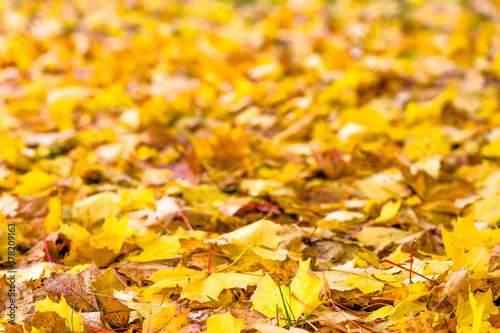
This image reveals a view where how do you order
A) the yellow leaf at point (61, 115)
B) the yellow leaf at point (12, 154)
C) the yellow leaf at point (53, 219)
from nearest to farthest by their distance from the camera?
the yellow leaf at point (53, 219) < the yellow leaf at point (12, 154) < the yellow leaf at point (61, 115)

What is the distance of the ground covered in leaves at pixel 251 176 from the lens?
2.74 ft

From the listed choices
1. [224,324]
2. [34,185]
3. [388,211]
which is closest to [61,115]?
[34,185]

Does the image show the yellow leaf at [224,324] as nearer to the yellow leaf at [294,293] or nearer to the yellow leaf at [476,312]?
the yellow leaf at [294,293]

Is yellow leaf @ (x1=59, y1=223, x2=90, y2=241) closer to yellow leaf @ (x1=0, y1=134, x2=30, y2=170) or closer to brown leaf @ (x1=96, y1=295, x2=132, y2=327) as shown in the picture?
brown leaf @ (x1=96, y1=295, x2=132, y2=327)

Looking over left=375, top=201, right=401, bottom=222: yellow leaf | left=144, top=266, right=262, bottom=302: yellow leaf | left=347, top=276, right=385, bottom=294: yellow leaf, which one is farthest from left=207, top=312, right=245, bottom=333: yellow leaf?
A: left=375, top=201, right=401, bottom=222: yellow leaf

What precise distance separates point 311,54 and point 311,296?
2.26 meters

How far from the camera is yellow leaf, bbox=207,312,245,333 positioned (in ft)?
2.37

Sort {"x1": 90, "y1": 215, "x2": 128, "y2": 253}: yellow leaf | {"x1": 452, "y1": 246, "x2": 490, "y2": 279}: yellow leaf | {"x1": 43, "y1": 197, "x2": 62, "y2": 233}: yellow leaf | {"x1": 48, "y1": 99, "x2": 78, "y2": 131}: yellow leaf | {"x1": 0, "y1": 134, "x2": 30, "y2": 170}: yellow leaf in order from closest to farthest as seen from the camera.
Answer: {"x1": 452, "y1": 246, "x2": 490, "y2": 279}: yellow leaf
{"x1": 90, "y1": 215, "x2": 128, "y2": 253}: yellow leaf
{"x1": 43, "y1": 197, "x2": 62, "y2": 233}: yellow leaf
{"x1": 0, "y1": 134, "x2": 30, "y2": 170}: yellow leaf
{"x1": 48, "y1": 99, "x2": 78, "y2": 131}: yellow leaf

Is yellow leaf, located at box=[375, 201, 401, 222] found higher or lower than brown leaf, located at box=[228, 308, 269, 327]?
lower

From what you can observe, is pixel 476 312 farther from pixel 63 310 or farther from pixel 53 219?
pixel 53 219

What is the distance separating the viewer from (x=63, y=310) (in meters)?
0.79

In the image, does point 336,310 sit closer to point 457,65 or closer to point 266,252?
point 266,252

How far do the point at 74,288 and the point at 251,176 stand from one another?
750 mm

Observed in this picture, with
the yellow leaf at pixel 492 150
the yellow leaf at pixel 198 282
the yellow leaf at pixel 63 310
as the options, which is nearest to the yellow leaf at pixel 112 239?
the yellow leaf at pixel 198 282
